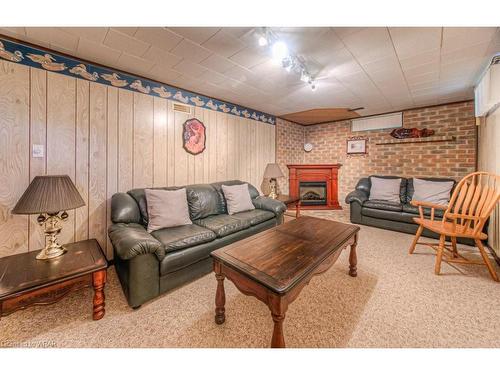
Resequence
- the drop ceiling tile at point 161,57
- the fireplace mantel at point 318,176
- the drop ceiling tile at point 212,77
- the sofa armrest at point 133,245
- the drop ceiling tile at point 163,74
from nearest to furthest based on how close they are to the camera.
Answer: the sofa armrest at point 133,245 < the drop ceiling tile at point 161,57 < the drop ceiling tile at point 163,74 < the drop ceiling tile at point 212,77 < the fireplace mantel at point 318,176

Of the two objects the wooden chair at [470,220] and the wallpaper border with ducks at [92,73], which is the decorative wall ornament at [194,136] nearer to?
the wallpaper border with ducks at [92,73]

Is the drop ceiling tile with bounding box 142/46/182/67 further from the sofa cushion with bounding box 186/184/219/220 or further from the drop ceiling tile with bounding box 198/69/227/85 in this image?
the sofa cushion with bounding box 186/184/219/220

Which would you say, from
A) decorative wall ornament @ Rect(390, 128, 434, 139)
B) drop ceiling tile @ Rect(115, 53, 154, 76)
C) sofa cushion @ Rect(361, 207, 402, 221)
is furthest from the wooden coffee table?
decorative wall ornament @ Rect(390, 128, 434, 139)

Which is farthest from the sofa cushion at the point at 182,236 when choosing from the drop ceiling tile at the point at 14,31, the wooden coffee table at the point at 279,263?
the drop ceiling tile at the point at 14,31

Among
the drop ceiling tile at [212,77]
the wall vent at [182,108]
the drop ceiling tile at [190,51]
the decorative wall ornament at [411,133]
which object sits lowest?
the decorative wall ornament at [411,133]

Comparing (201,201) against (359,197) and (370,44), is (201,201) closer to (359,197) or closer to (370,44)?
(370,44)

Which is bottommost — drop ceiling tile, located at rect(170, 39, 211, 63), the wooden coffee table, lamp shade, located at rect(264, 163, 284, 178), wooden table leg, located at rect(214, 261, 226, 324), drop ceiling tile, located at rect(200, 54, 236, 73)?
wooden table leg, located at rect(214, 261, 226, 324)

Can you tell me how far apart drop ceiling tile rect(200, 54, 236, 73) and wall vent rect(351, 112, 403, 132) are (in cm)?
355

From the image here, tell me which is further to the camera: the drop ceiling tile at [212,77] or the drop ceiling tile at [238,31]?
the drop ceiling tile at [212,77]

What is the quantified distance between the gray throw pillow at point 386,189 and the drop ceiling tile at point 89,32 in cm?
441

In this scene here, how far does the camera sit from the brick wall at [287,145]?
4.72 m

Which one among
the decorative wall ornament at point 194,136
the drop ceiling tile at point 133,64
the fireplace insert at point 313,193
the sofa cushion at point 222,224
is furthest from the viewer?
the fireplace insert at point 313,193

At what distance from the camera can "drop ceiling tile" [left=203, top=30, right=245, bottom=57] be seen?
174cm

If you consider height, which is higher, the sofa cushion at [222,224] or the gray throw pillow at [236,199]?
the gray throw pillow at [236,199]
